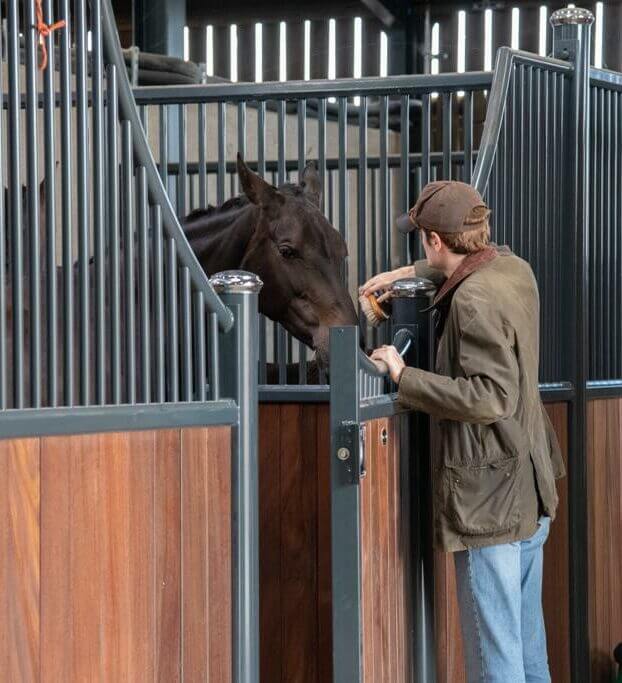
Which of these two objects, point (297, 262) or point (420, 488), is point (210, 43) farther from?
point (420, 488)

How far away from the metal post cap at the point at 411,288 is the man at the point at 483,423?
0.11 m

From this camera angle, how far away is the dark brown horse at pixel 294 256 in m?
3.19

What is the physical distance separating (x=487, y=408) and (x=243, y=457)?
0.47 meters

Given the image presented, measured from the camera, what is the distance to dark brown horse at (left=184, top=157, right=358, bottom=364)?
10.5ft

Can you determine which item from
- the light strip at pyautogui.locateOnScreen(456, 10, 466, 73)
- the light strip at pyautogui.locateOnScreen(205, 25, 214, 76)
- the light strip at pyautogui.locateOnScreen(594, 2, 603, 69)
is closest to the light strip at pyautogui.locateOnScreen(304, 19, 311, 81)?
the light strip at pyautogui.locateOnScreen(205, 25, 214, 76)

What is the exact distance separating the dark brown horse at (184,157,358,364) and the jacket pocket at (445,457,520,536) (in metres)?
0.96

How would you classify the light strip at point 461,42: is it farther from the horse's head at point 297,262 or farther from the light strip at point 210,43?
the horse's head at point 297,262

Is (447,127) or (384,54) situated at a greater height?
(384,54)

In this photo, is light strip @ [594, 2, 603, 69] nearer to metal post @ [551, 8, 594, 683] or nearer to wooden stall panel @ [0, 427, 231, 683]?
metal post @ [551, 8, 594, 683]

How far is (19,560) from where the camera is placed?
160cm

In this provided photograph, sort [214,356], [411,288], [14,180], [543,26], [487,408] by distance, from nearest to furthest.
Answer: [14,180], [214,356], [487,408], [411,288], [543,26]

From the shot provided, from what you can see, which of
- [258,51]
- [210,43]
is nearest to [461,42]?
[258,51]

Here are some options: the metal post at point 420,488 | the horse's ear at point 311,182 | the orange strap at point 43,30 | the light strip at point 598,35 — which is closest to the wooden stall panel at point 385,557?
the metal post at point 420,488

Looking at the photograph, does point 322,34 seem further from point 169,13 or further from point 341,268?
point 341,268
